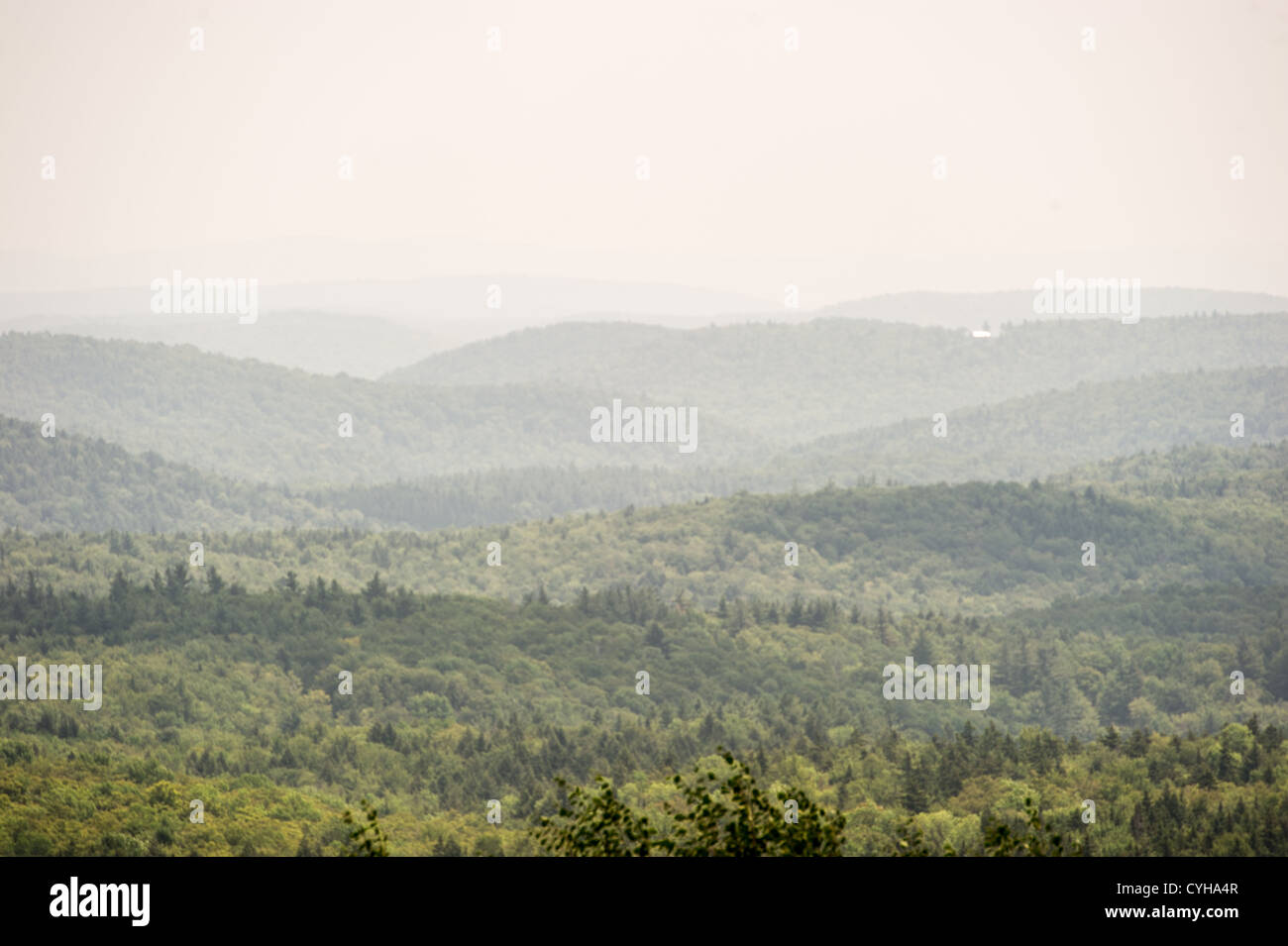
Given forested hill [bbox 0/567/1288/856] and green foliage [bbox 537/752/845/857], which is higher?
green foliage [bbox 537/752/845/857]

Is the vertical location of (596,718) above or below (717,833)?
below

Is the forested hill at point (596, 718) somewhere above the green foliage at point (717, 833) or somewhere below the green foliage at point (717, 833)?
below

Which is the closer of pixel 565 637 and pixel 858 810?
pixel 858 810

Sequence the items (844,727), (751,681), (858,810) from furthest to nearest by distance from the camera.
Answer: (751,681) → (844,727) → (858,810)

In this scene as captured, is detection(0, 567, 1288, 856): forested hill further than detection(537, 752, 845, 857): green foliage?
Yes

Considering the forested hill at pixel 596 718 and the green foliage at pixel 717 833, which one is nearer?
the green foliage at pixel 717 833

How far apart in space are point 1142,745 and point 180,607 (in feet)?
316

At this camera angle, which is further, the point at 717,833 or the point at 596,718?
the point at 596,718
